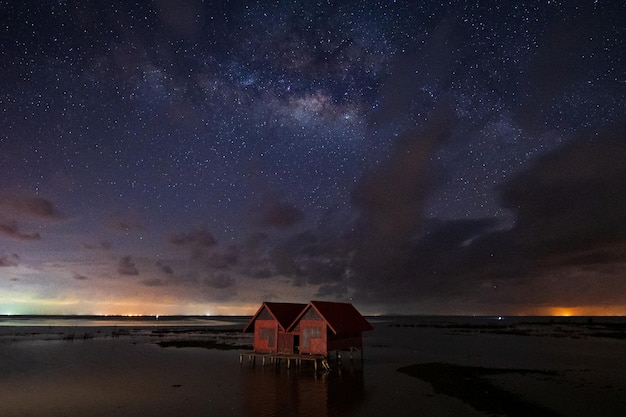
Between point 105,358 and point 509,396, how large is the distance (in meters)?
47.8

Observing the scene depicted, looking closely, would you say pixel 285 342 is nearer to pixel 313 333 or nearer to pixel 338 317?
pixel 313 333

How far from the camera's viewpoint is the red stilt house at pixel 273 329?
45.5 m

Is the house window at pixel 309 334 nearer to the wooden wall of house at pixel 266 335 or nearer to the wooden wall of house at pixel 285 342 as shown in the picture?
the wooden wall of house at pixel 285 342

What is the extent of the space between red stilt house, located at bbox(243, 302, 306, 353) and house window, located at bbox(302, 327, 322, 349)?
1.59m

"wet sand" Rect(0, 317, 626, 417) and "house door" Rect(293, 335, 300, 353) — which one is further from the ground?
"house door" Rect(293, 335, 300, 353)

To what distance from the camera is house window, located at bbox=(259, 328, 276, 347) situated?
4635 cm

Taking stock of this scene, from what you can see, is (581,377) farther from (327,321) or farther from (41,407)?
(41,407)

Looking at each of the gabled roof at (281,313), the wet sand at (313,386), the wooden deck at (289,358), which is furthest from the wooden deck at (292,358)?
the gabled roof at (281,313)

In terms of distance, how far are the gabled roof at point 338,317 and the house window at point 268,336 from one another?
2.63 meters

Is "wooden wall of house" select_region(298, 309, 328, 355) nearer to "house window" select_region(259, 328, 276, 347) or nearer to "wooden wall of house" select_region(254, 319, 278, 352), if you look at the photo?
"wooden wall of house" select_region(254, 319, 278, 352)

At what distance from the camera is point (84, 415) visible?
26.3 metres

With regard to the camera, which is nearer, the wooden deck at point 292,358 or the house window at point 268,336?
the wooden deck at point 292,358

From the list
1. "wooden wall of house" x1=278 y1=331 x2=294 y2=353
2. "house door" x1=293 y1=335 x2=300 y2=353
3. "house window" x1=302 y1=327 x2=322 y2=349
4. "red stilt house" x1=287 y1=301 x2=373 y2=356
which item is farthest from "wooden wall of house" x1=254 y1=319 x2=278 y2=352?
"house window" x1=302 y1=327 x2=322 y2=349

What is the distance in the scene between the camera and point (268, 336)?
46.8 metres
